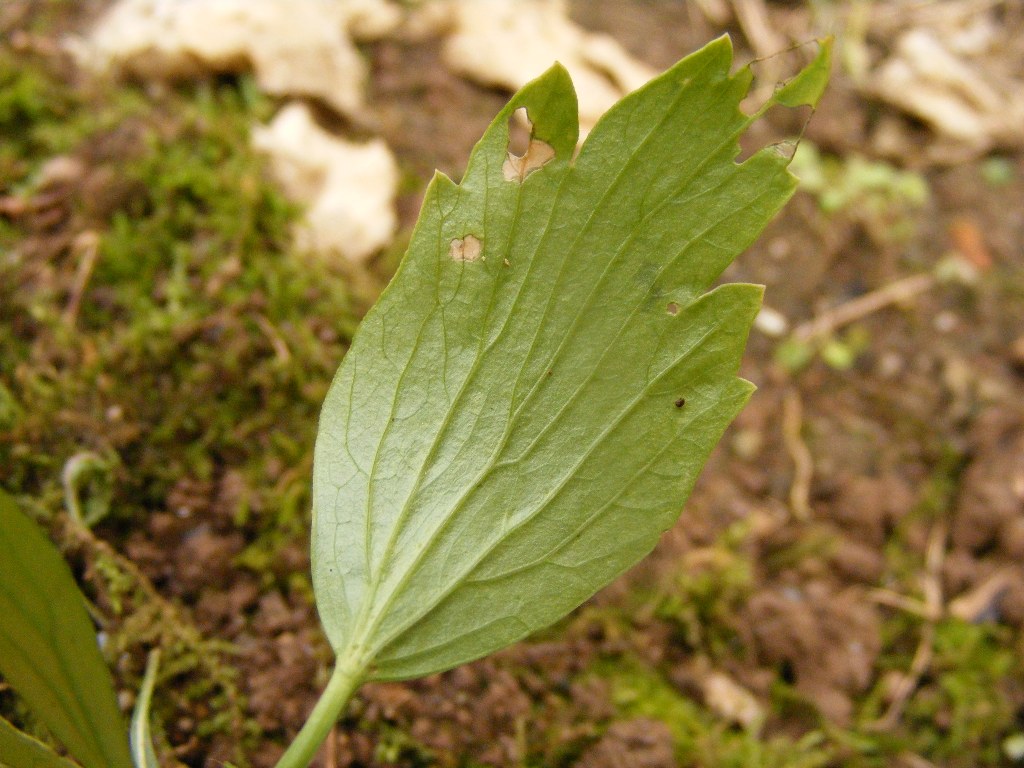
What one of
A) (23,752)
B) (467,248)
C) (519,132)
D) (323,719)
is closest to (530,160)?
(467,248)

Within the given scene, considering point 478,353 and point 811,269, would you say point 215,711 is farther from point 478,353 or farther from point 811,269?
point 811,269

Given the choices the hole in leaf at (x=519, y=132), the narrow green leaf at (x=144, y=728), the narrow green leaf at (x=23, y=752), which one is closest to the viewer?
the narrow green leaf at (x=23, y=752)

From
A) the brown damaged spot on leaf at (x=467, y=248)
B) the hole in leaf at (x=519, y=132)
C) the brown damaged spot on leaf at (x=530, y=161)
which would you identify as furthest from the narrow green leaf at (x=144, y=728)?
the hole in leaf at (x=519, y=132)

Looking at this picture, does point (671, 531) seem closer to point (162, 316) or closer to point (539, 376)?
point (539, 376)

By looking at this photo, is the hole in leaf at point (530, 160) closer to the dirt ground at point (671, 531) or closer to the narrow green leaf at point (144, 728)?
the dirt ground at point (671, 531)

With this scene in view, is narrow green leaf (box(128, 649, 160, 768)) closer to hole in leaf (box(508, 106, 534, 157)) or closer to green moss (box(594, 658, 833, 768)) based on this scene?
green moss (box(594, 658, 833, 768))

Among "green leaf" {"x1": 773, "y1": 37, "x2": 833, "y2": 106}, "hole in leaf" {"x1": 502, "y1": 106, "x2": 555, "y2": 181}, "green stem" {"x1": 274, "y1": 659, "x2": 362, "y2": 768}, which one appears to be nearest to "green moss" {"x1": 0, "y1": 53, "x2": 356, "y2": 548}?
"green stem" {"x1": 274, "y1": 659, "x2": 362, "y2": 768}

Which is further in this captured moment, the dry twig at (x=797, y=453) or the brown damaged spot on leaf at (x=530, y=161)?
the dry twig at (x=797, y=453)
